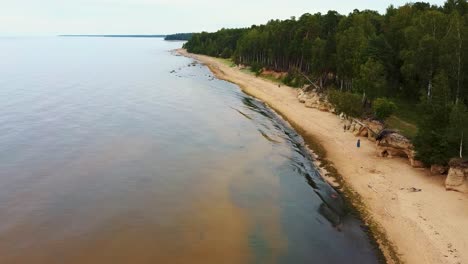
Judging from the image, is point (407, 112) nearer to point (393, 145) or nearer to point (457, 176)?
point (393, 145)

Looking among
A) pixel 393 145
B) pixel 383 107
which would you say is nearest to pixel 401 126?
pixel 383 107

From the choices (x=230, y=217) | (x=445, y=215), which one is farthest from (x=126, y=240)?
(x=445, y=215)

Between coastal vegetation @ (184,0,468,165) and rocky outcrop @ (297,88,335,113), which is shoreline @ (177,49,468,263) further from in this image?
rocky outcrop @ (297,88,335,113)

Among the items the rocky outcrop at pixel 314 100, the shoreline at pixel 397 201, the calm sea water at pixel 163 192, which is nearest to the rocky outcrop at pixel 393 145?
the shoreline at pixel 397 201

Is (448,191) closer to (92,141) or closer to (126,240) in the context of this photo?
(126,240)

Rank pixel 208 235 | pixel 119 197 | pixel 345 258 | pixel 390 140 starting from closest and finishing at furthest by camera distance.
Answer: pixel 345 258 < pixel 208 235 < pixel 119 197 < pixel 390 140

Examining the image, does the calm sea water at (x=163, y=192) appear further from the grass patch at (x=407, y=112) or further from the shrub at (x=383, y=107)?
the grass patch at (x=407, y=112)

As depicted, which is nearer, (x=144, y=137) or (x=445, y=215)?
(x=445, y=215)
